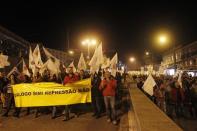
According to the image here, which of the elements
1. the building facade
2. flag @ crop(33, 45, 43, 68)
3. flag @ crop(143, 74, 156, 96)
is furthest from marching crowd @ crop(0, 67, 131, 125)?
the building facade

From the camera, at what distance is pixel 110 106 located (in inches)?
460

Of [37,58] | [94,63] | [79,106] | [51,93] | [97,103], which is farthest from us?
[37,58]

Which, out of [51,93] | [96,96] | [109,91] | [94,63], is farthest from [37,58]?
[109,91]

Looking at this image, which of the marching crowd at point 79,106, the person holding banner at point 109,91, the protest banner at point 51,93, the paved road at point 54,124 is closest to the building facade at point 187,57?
the marching crowd at point 79,106

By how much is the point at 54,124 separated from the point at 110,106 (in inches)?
84.3

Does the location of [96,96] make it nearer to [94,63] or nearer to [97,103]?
[97,103]

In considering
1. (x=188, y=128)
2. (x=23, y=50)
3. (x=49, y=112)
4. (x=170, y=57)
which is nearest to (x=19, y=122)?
(x=49, y=112)

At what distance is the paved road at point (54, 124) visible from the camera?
1024cm

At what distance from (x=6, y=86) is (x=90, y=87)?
3736 millimetres

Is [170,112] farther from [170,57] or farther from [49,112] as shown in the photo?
[170,57]

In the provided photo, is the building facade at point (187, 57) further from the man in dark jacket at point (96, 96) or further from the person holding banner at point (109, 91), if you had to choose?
the person holding banner at point (109, 91)

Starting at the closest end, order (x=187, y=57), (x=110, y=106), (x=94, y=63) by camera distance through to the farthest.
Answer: (x=110, y=106) → (x=94, y=63) → (x=187, y=57)

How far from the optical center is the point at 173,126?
592 cm

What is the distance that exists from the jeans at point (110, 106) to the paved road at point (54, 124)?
32 cm
